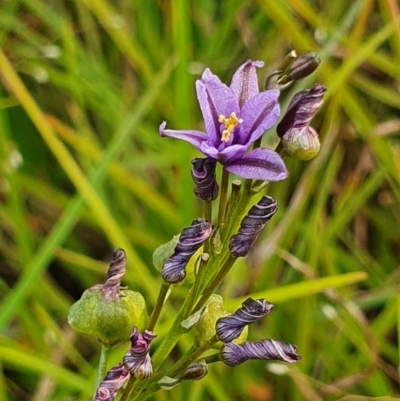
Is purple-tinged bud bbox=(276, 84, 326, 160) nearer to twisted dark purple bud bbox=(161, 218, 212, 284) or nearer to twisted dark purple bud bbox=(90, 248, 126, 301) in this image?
twisted dark purple bud bbox=(161, 218, 212, 284)

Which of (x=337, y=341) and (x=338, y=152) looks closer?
(x=337, y=341)

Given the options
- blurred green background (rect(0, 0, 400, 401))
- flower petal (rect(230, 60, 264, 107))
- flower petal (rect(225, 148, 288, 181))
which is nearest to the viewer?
flower petal (rect(225, 148, 288, 181))

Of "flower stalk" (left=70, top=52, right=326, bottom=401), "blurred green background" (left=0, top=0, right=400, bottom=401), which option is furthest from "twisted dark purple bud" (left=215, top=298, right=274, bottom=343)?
"blurred green background" (left=0, top=0, right=400, bottom=401)

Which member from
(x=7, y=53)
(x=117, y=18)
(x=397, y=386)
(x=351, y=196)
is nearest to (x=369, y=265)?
(x=351, y=196)

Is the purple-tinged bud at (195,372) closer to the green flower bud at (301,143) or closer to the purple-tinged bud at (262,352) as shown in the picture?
the purple-tinged bud at (262,352)

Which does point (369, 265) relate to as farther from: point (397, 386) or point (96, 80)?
point (96, 80)

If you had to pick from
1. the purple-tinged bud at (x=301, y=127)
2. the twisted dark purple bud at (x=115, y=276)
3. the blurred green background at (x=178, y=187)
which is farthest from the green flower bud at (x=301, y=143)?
the blurred green background at (x=178, y=187)
